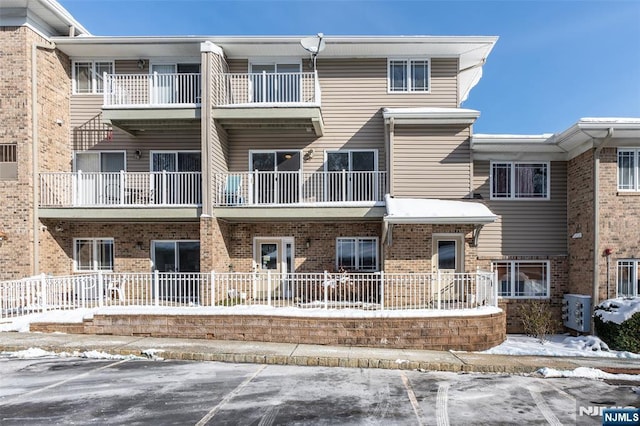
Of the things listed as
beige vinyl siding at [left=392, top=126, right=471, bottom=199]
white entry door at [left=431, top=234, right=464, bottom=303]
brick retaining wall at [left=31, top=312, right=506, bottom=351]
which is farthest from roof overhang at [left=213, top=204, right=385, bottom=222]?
Answer: brick retaining wall at [left=31, top=312, right=506, bottom=351]

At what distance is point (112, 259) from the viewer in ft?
47.0

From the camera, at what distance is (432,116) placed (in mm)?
13227

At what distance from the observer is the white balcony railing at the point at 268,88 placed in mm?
13727

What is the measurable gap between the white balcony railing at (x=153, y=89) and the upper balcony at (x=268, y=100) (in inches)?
42.6


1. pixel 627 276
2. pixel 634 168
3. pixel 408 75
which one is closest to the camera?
pixel 627 276

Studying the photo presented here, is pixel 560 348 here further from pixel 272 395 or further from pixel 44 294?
pixel 44 294

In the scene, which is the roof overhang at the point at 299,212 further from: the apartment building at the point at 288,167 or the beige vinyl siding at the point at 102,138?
the beige vinyl siding at the point at 102,138

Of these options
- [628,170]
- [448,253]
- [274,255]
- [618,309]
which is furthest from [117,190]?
[628,170]

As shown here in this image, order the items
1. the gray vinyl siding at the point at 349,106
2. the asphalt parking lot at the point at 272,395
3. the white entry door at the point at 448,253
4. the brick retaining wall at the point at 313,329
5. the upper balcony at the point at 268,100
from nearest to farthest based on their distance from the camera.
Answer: the asphalt parking lot at the point at 272,395 < the brick retaining wall at the point at 313,329 < the white entry door at the point at 448,253 < the upper balcony at the point at 268,100 < the gray vinyl siding at the point at 349,106

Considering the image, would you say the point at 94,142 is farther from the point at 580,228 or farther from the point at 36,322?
the point at 580,228

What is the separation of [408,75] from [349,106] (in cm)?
238

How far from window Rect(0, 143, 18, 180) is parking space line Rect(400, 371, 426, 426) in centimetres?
1321

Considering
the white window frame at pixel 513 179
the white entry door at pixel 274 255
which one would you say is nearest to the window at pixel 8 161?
the white entry door at pixel 274 255

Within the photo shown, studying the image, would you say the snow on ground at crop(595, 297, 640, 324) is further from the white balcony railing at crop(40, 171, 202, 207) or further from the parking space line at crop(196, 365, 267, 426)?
the white balcony railing at crop(40, 171, 202, 207)
